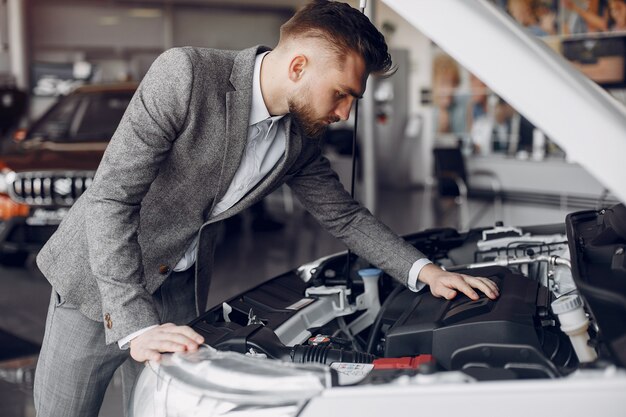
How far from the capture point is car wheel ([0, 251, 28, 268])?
20.4ft

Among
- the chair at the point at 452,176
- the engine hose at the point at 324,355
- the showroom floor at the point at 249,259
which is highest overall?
the engine hose at the point at 324,355

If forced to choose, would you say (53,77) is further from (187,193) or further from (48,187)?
(187,193)

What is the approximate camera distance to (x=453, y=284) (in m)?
1.82

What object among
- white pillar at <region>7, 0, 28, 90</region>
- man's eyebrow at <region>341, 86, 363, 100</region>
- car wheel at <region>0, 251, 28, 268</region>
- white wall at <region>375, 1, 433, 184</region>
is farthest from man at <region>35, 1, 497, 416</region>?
white pillar at <region>7, 0, 28, 90</region>

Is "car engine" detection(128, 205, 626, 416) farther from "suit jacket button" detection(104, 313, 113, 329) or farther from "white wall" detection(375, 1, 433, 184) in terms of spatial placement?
"white wall" detection(375, 1, 433, 184)

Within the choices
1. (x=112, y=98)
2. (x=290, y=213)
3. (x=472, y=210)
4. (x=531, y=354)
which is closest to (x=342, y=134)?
(x=290, y=213)

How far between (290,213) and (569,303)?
317 inches

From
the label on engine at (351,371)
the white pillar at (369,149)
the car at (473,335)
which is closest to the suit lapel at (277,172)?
the car at (473,335)

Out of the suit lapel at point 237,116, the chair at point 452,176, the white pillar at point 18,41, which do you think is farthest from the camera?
the white pillar at point 18,41

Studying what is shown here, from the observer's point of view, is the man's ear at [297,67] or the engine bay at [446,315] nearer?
the engine bay at [446,315]

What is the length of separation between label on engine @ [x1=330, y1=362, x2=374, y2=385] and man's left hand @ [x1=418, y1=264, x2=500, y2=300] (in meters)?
0.37

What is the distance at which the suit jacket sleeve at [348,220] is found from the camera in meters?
2.02

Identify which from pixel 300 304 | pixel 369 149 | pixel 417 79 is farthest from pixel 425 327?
pixel 417 79

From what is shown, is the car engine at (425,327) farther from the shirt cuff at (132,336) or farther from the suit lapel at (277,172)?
the suit lapel at (277,172)
